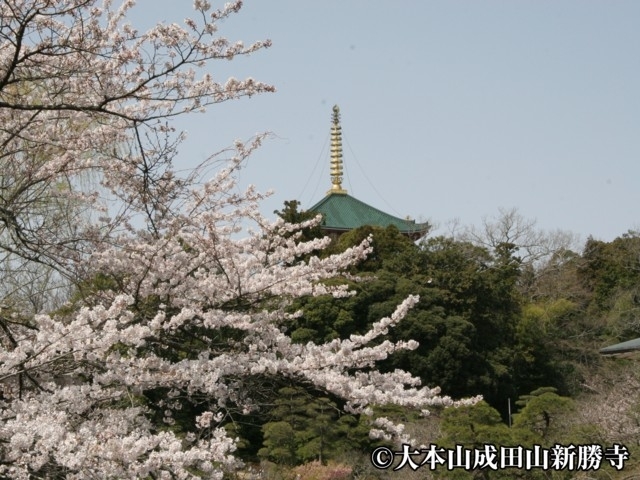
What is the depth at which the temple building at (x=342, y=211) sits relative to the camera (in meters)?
27.8

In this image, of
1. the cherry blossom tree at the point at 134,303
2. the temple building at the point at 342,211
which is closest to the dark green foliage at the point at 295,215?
the temple building at the point at 342,211

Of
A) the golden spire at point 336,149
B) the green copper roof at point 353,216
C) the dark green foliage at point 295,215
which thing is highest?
the golden spire at point 336,149

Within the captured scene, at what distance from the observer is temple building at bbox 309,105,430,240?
27.8 m

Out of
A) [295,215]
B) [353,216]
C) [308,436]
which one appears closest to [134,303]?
[308,436]

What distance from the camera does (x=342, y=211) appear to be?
96.3 ft

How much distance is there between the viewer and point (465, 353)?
16.5 metres

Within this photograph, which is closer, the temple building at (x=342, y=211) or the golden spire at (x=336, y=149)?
the temple building at (x=342, y=211)

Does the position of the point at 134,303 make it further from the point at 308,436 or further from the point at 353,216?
the point at 353,216

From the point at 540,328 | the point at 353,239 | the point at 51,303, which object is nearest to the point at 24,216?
the point at 51,303

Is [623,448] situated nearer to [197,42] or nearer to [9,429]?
[197,42]

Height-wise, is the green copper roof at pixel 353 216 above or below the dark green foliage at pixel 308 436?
above

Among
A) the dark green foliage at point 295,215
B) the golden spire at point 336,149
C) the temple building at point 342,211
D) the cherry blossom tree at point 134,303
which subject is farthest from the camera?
the golden spire at point 336,149

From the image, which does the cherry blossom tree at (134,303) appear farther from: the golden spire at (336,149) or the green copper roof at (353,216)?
the golden spire at (336,149)

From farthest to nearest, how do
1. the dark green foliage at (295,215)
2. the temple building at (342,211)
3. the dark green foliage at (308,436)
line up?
the temple building at (342,211) → the dark green foliage at (295,215) → the dark green foliage at (308,436)
